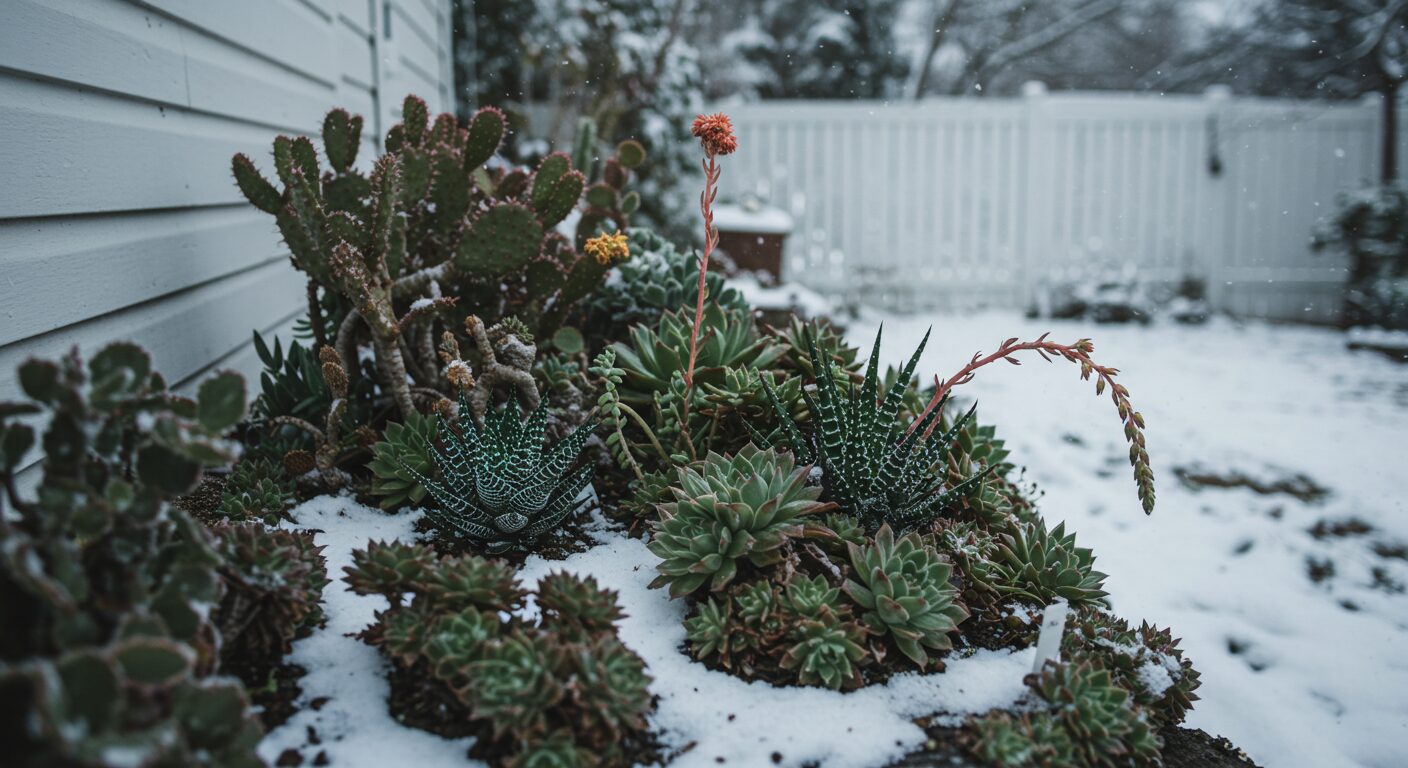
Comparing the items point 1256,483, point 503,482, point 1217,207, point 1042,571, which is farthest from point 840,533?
point 1217,207

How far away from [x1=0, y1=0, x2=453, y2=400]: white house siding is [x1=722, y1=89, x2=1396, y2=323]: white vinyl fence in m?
A: 4.59

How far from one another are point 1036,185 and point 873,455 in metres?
6.08

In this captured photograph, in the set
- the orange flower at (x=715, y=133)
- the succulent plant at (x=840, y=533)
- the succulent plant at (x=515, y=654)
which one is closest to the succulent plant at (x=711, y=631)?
the succulent plant at (x=515, y=654)

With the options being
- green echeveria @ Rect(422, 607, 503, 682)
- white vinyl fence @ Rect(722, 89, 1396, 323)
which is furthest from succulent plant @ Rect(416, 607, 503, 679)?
white vinyl fence @ Rect(722, 89, 1396, 323)

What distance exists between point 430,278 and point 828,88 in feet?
31.1

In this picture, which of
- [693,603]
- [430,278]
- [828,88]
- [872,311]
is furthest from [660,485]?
[828,88]

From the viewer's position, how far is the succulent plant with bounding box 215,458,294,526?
1656 mm

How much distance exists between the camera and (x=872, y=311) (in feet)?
22.9

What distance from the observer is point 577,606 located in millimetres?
1292

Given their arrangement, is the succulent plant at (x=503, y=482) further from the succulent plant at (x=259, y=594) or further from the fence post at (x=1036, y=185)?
the fence post at (x=1036, y=185)

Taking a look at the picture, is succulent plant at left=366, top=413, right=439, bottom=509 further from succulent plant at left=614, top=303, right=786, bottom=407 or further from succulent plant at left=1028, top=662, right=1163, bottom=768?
succulent plant at left=1028, top=662, right=1163, bottom=768

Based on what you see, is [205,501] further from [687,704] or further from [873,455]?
[873,455]

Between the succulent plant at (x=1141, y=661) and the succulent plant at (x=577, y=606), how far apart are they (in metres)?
0.76

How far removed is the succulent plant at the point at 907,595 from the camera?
143cm
